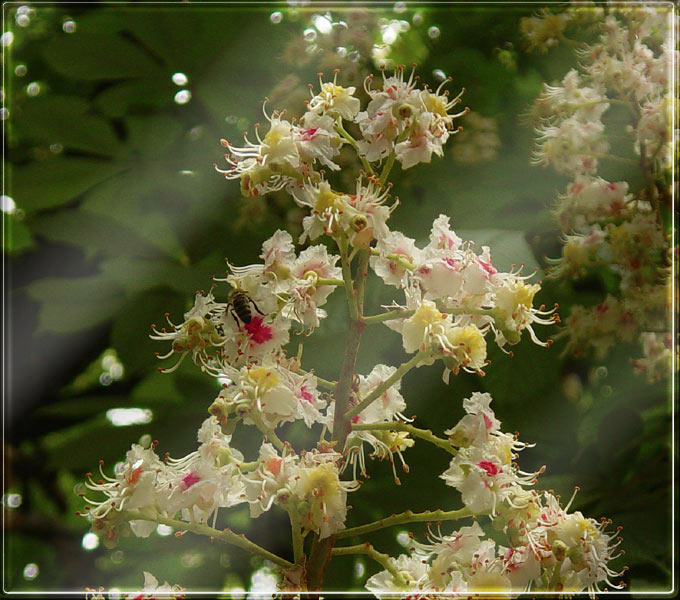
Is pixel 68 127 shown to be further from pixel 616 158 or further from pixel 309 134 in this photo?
pixel 616 158

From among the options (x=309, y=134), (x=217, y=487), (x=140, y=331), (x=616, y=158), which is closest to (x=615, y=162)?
(x=616, y=158)

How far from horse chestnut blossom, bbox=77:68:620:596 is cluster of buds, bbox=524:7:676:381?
563 mm

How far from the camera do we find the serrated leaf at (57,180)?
1364 mm

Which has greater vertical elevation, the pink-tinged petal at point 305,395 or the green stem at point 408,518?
the pink-tinged petal at point 305,395

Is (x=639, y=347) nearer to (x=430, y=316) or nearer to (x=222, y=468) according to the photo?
(x=430, y=316)

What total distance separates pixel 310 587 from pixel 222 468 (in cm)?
17

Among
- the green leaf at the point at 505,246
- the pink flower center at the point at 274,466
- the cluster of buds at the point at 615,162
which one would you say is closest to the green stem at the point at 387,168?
the green leaf at the point at 505,246

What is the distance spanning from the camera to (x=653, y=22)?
62.9 inches

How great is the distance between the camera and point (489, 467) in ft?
2.87

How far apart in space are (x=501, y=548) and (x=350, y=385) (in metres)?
0.27

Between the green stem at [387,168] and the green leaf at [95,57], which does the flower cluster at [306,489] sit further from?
the green leaf at [95,57]

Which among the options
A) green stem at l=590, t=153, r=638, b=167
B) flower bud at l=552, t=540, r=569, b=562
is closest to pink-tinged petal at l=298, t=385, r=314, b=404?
flower bud at l=552, t=540, r=569, b=562

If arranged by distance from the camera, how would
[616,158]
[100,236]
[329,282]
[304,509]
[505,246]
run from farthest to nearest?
[616,158] < [100,236] < [505,246] < [329,282] < [304,509]

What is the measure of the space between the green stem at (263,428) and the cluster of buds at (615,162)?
714 mm
